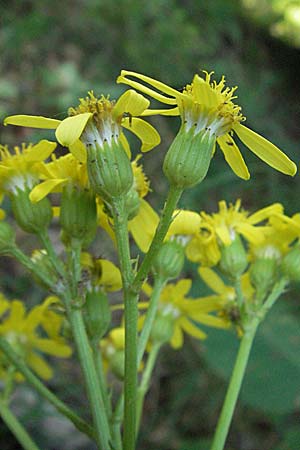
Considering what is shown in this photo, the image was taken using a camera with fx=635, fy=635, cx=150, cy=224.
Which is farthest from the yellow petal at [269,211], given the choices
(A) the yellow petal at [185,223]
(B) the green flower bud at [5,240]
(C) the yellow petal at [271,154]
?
(B) the green flower bud at [5,240]

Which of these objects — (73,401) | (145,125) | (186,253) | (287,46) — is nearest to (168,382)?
(73,401)

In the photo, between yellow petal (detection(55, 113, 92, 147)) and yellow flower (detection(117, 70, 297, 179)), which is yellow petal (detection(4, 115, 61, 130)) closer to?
yellow petal (detection(55, 113, 92, 147))

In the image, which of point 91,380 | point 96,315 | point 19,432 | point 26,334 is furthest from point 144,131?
point 26,334

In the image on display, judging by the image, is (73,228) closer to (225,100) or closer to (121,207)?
(121,207)

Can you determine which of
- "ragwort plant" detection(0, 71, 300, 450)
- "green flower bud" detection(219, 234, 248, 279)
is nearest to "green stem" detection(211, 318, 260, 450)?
"ragwort plant" detection(0, 71, 300, 450)

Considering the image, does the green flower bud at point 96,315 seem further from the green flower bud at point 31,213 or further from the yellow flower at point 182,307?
the yellow flower at point 182,307

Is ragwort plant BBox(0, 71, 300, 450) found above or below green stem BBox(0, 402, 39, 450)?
above
